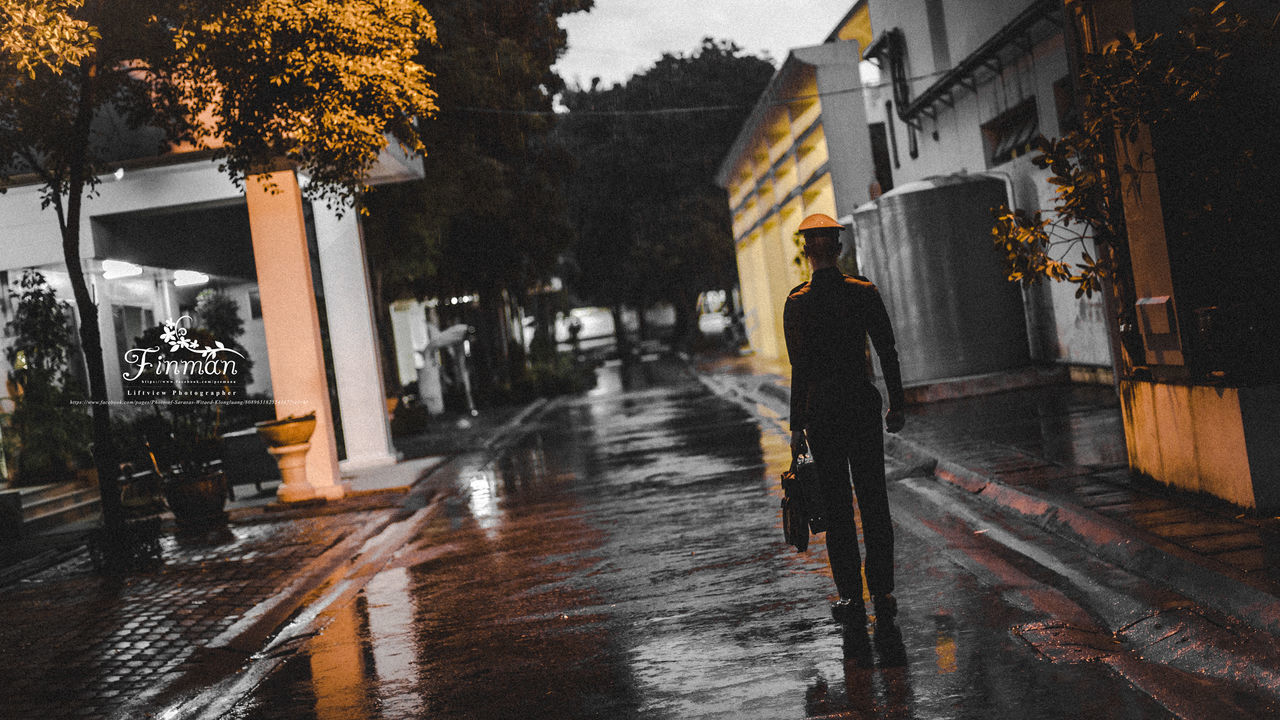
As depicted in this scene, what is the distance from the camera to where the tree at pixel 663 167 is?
56.3 m

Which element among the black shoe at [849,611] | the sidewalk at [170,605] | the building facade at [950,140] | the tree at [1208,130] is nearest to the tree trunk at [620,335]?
the building facade at [950,140]

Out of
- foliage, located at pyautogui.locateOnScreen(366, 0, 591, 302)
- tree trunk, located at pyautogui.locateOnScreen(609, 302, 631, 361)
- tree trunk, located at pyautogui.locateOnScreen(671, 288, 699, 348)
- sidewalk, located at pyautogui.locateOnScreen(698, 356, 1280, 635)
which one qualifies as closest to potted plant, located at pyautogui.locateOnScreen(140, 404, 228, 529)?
foliage, located at pyautogui.locateOnScreen(366, 0, 591, 302)

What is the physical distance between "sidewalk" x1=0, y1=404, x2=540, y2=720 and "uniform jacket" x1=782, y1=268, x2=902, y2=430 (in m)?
3.76

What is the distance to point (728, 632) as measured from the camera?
6703 mm

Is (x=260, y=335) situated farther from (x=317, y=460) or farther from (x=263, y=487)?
(x=317, y=460)

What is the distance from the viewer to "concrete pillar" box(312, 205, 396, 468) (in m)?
19.4

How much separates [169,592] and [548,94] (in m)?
21.3

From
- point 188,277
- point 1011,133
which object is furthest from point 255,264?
point 1011,133

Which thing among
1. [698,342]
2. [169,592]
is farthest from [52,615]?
[698,342]

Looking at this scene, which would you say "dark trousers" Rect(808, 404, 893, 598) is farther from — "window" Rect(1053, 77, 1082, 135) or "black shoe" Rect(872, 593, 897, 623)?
"window" Rect(1053, 77, 1082, 135)

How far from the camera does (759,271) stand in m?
44.3

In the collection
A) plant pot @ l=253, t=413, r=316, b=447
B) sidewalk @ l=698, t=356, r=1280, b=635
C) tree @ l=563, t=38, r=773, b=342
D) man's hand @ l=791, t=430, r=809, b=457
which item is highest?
tree @ l=563, t=38, r=773, b=342

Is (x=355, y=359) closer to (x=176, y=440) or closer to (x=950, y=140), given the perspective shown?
(x=176, y=440)

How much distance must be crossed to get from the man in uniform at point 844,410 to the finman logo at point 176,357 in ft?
33.5
